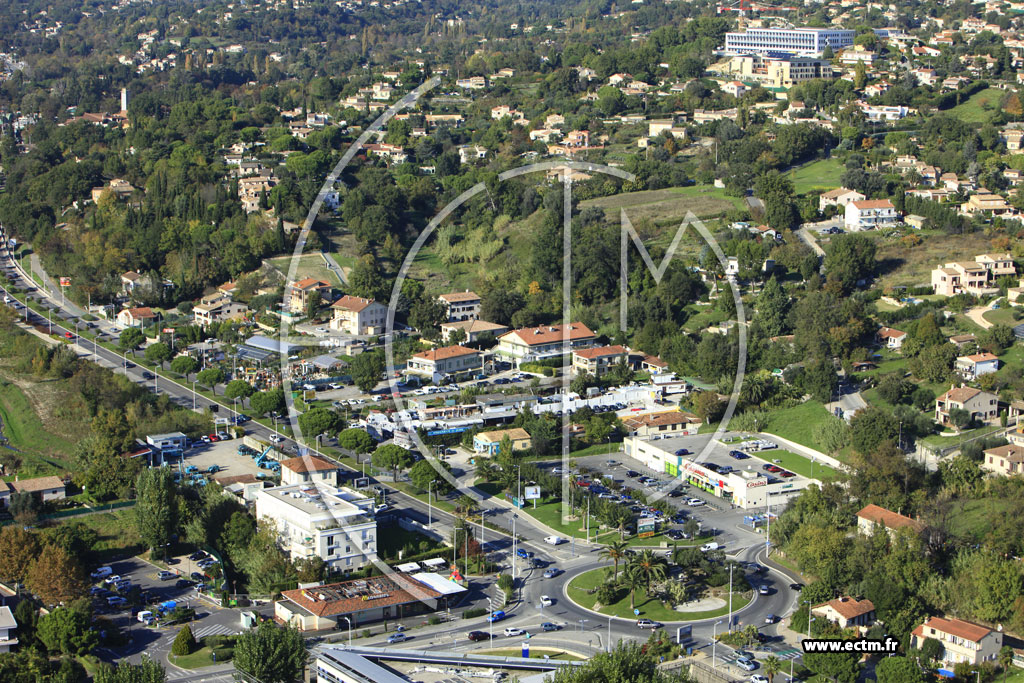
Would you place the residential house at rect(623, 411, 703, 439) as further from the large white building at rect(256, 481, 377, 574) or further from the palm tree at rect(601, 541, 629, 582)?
the large white building at rect(256, 481, 377, 574)

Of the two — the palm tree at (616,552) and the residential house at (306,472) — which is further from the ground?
the residential house at (306,472)

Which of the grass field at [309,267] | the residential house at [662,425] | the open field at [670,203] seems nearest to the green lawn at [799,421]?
the residential house at [662,425]

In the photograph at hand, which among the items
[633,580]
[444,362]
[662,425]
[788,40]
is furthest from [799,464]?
[788,40]

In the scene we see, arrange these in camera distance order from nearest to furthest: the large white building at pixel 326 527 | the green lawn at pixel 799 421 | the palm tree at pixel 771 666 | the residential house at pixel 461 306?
the palm tree at pixel 771 666 < the large white building at pixel 326 527 < the green lawn at pixel 799 421 < the residential house at pixel 461 306

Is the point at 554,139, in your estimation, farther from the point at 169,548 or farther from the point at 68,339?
the point at 169,548

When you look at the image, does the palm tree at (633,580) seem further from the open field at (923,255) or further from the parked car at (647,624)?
the open field at (923,255)
